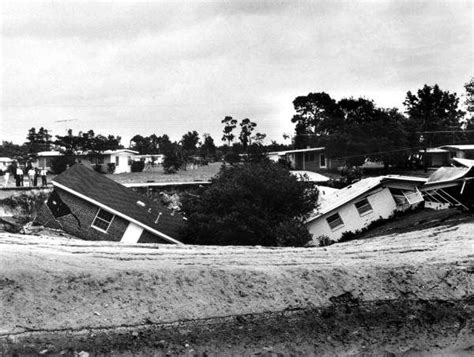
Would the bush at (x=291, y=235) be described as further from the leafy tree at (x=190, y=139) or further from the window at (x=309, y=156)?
the leafy tree at (x=190, y=139)

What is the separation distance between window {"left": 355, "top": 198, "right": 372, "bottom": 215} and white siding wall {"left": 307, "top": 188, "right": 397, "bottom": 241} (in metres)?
0.18

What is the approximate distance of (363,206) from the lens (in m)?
36.9

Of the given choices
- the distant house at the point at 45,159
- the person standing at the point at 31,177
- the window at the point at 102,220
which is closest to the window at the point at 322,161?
the distant house at the point at 45,159

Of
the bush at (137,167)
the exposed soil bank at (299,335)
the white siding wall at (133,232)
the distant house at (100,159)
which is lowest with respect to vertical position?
the white siding wall at (133,232)

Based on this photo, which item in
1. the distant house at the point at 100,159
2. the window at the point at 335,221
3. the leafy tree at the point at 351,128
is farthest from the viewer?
the distant house at the point at 100,159

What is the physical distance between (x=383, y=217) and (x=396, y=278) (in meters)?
29.8

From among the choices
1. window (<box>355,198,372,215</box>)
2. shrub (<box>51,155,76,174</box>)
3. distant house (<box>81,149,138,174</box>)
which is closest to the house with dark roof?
window (<box>355,198,372,215</box>)

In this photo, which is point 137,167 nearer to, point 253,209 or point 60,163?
point 60,163

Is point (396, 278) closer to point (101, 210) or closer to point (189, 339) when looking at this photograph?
point (189, 339)

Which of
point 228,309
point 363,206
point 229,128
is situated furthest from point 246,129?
point 228,309

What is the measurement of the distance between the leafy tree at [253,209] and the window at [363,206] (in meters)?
3.62

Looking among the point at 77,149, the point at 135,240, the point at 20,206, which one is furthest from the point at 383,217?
the point at 77,149

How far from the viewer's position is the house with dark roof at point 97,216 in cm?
3278

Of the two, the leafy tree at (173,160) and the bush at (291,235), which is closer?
the bush at (291,235)
